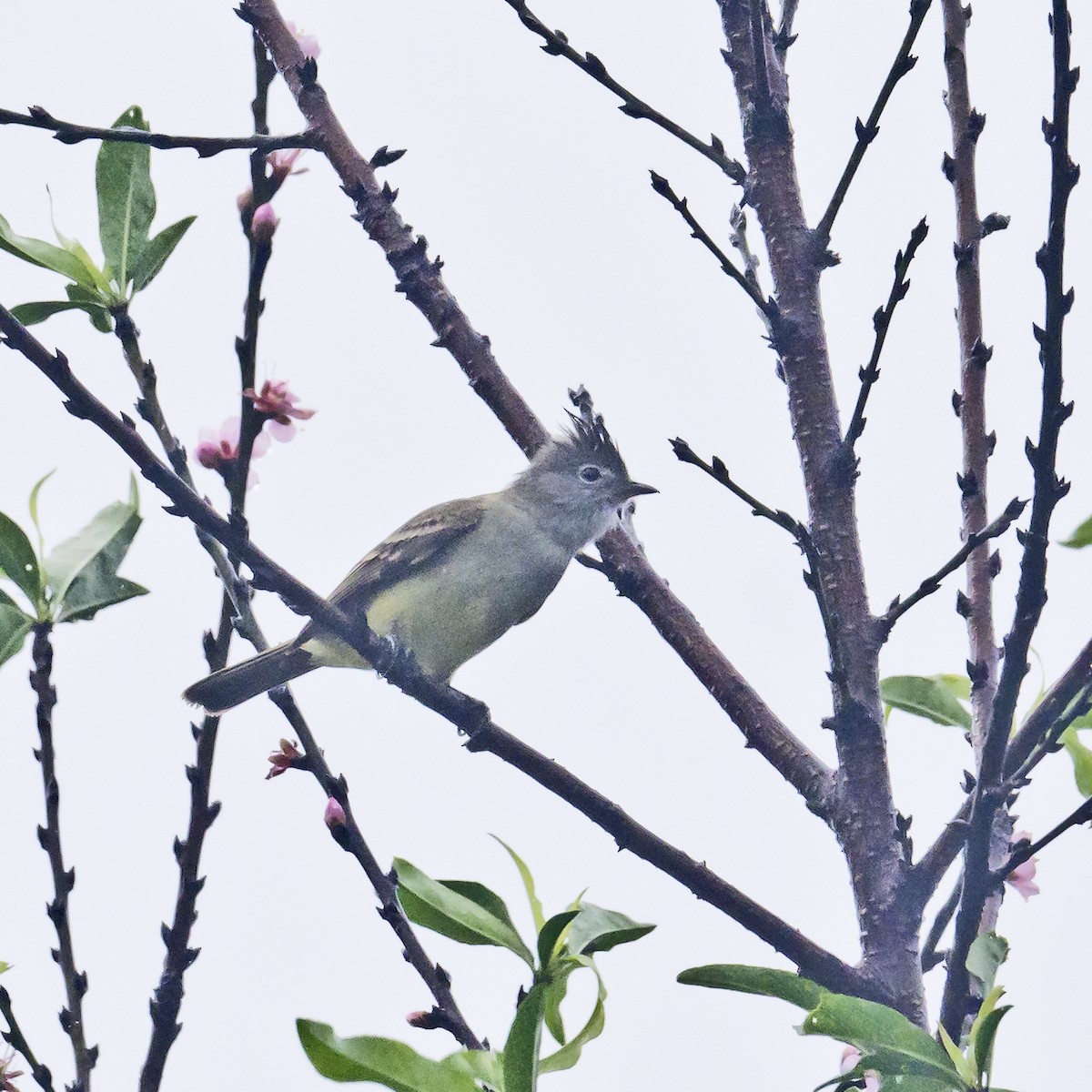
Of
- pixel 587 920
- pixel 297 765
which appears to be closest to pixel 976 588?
pixel 587 920

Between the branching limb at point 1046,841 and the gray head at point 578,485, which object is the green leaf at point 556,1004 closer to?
the branching limb at point 1046,841

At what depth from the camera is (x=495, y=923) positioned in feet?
7.17

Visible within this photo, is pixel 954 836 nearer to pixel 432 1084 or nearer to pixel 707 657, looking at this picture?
pixel 707 657

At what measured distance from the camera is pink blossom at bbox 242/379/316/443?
3.00 metres

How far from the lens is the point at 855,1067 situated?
1887 millimetres

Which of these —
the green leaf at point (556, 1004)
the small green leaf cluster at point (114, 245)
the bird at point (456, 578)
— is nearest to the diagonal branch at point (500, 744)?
the green leaf at point (556, 1004)

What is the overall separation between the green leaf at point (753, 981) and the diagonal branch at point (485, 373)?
0.97 m

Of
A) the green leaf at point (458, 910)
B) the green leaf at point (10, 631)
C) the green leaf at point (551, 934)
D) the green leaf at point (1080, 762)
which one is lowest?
the green leaf at point (551, 934)

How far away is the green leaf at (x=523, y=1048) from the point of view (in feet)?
6.22

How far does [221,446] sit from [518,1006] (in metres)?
1.68

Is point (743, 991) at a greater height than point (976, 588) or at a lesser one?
lesser

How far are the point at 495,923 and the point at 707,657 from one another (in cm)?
118

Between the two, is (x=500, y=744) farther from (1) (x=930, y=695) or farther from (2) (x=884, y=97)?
(2) (x=884, y=97)

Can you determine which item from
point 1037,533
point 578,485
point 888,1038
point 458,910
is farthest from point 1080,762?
point 578,485
